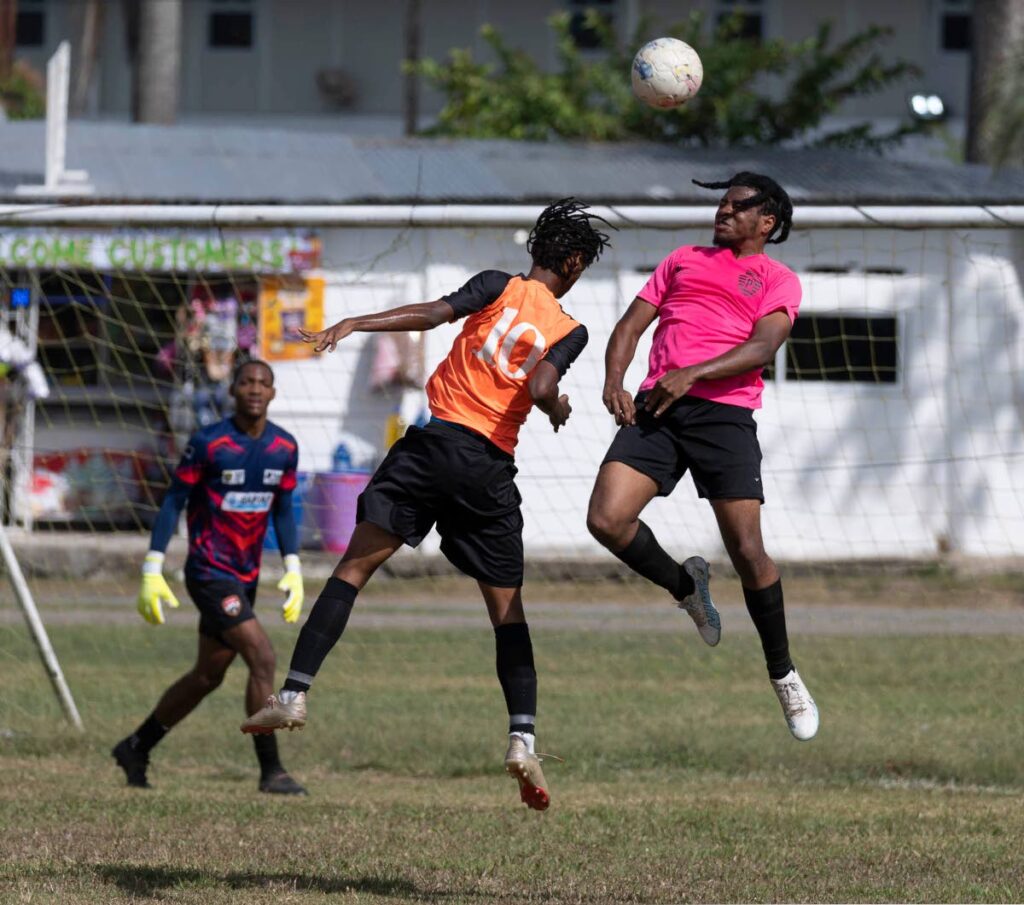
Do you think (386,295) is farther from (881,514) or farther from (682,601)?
(682,601)

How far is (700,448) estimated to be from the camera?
6.90 metres

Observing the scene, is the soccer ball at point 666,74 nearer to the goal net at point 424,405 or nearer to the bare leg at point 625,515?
the bare leg at point 625,515

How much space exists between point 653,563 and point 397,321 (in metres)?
1.37

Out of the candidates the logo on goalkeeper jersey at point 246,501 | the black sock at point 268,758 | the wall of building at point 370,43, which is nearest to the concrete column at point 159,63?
the wall of building at point 370,43

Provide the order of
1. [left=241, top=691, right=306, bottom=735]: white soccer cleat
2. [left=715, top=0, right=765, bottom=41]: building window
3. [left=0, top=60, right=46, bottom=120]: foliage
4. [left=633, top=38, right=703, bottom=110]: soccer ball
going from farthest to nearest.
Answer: [left=715, top=0, right=765, bottom=41]: building window, [left=0, top=60, right=46, bottom=120]: foliage, [left=633, top=38, right=703, bottom=110]: soccer ball, [left=241, top=691, right=306, bottom=735]: white soccer cleat

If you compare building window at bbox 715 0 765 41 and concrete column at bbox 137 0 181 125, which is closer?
concrete column at bbox 137 0 181 125

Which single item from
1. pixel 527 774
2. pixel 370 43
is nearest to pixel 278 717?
pixel 527 774

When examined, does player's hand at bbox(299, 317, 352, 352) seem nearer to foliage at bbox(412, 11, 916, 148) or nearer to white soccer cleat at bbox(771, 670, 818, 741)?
white soccer cleat at bbox(771, 670, 818, 741)

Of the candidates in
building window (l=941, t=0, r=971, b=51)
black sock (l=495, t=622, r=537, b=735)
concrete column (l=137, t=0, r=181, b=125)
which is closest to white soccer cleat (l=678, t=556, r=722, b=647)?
black sock (l=495, t=622, r=537, b=735)

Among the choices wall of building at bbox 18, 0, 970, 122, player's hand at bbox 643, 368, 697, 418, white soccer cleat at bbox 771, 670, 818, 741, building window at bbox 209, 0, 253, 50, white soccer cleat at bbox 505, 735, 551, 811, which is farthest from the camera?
building window at bbox 209, 0, 253, 50

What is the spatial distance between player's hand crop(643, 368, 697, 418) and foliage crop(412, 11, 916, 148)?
1832 centimetres

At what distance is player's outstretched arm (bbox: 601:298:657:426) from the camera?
22.1 ft

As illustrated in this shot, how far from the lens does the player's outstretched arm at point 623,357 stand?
6.73 m

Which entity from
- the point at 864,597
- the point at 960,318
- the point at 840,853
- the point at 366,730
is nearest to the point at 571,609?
the point at 864,597
